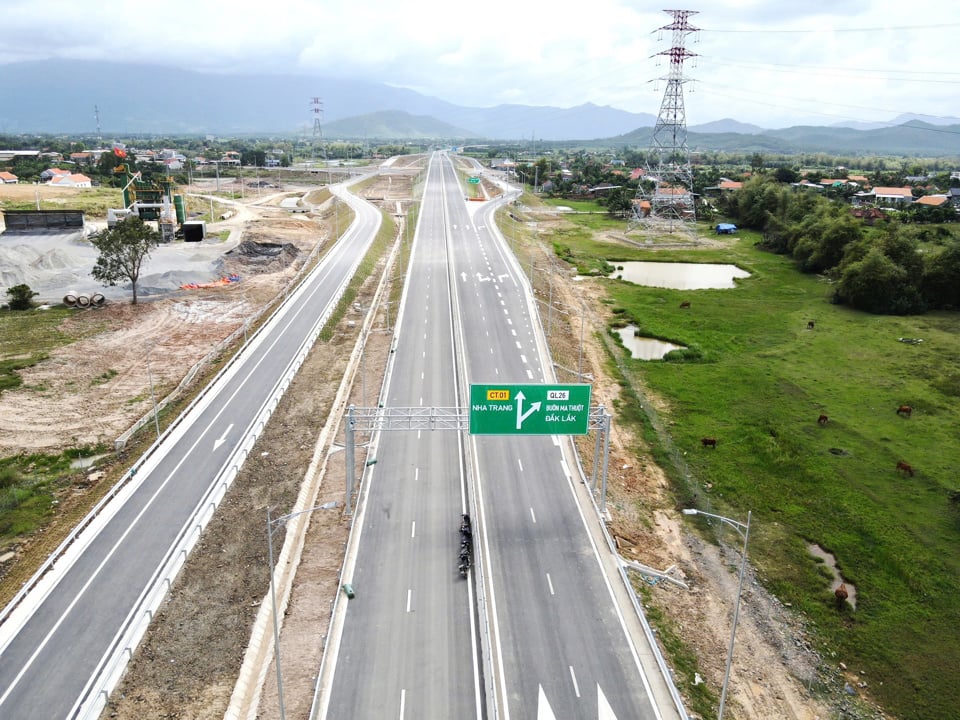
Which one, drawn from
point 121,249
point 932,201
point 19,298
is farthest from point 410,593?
point 932,201

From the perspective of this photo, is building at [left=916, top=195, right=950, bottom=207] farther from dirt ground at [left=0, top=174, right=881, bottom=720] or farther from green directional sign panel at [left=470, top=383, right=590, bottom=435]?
green directional sign panel at [left=470, top=383, right=590, bottom=435]

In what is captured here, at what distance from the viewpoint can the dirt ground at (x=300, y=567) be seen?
28.0 m

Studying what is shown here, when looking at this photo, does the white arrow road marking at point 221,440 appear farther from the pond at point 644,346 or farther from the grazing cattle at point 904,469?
the grazing cattle at point 904,469

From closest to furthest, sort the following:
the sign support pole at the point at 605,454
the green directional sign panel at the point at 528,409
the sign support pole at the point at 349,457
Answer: the green directional sign panel at the point at 528,409
the sign support pole at the point at 349,457
the sign support pole at the point at 605,454

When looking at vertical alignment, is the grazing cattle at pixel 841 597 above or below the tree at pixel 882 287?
below

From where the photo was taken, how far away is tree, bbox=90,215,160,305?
3012 inches

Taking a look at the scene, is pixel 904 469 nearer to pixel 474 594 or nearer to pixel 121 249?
pixel 474 594

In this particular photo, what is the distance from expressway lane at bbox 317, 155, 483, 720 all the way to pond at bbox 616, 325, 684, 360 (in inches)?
970

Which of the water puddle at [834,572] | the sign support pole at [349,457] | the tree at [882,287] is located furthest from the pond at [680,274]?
the sign support pole at [349,457]

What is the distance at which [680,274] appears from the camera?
356 feet

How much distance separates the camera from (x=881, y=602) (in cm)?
3497

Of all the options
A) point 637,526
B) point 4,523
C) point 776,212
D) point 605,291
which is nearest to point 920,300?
point 605,291

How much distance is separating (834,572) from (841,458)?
14.0m

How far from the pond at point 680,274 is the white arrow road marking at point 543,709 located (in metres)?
79.9
